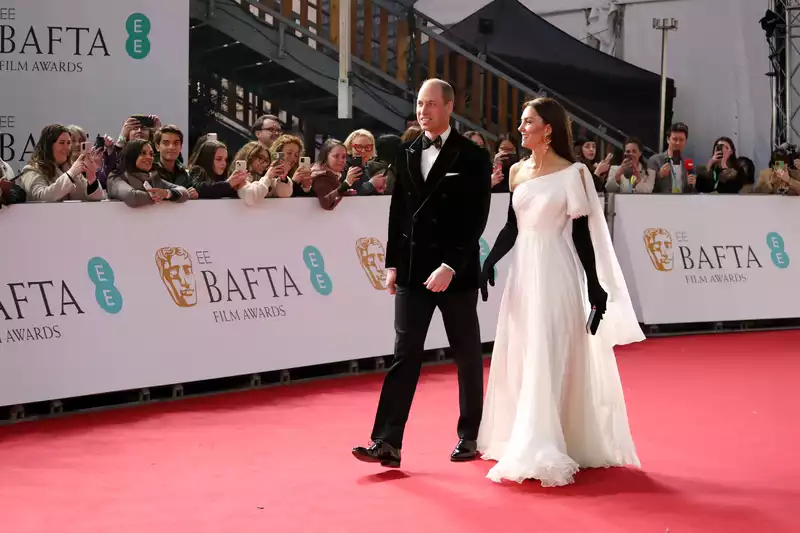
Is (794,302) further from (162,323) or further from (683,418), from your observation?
(162,323)

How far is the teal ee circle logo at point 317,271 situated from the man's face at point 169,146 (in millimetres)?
1252

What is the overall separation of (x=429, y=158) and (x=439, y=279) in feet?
2.16

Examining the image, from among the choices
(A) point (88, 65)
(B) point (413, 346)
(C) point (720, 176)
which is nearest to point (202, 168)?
(A) point (88, 65)

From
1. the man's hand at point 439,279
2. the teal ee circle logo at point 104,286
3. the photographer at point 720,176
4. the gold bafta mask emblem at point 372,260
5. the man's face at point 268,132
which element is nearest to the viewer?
the man's hand at point 439,279

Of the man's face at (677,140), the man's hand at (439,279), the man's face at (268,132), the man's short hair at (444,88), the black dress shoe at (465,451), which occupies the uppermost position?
the man's face at (677,140)

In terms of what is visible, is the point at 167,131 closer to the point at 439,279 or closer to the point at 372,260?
the point at 372,260

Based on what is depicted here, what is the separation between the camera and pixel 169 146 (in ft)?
26.8

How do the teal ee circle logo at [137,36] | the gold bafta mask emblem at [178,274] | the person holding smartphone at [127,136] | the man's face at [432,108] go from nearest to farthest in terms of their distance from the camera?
1. the man's face at [432,108]
2. the gold bafta mask emblem at [178,274]
3. the person holding smartphone at [127,136]
4. the teal ee circle logo at [137,36]

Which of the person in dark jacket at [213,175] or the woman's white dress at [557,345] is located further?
the person in dark jacket at [213,175]

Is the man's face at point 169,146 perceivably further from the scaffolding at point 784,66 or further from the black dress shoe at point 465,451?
the scaffolding at point 784,66

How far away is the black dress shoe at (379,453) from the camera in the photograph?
5703 mm

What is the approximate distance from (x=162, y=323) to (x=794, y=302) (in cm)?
722

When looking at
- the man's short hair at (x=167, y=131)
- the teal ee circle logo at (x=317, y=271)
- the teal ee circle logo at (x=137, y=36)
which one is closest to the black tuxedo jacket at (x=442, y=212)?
the man's short hair at (x=167, y=131)

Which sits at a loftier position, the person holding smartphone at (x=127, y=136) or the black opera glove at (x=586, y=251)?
the person holding smartphone at (x=127, y=136)
